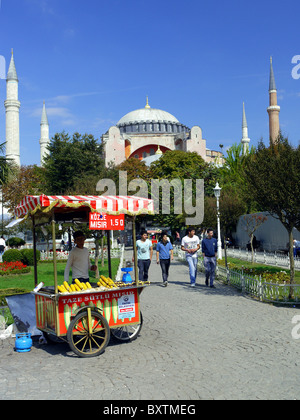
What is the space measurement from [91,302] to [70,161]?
35634 mm

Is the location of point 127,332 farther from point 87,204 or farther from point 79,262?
point 87,204

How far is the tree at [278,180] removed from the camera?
10648 mm

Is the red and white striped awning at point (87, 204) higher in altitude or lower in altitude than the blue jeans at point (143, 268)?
higher

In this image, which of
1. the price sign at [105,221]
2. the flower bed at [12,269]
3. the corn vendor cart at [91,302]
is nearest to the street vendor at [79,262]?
the corn vendor cart at [91,302]

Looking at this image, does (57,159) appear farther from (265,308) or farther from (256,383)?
(256,383)

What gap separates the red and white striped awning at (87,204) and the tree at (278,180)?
4.19 meters

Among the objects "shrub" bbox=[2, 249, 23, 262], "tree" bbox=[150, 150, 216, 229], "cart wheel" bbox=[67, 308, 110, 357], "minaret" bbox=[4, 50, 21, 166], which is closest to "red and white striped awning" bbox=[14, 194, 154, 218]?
"cart wheel" bbox=[67, 308, 110, 357]

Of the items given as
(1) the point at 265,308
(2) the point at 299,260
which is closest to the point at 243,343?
(1) the point at 265,308

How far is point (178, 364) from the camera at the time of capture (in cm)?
592

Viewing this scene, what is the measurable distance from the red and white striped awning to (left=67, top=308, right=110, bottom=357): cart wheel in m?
1.53

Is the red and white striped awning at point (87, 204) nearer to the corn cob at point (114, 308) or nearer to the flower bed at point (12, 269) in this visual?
the corn cob at point (114, 308)

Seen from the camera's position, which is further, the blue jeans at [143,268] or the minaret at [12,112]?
the minaret at [12,112]
